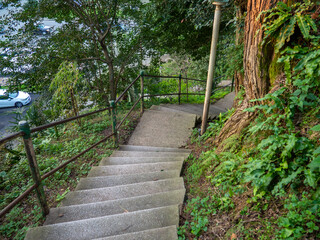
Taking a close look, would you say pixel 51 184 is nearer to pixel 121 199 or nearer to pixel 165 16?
pixel 121 199

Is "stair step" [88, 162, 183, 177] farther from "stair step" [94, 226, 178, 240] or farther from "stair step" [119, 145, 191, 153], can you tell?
"stair step" [94, 226, 178, 240]

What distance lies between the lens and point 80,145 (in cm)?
417

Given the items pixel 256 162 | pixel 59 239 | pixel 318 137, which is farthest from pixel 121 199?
pixel 318 137

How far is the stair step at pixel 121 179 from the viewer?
2.89 metres

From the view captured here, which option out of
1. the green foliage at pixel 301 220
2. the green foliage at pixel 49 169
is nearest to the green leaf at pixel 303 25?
the green foliage at pixel 301 220

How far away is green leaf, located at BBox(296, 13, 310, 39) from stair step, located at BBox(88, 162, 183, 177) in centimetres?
223

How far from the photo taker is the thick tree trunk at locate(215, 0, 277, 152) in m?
2.61

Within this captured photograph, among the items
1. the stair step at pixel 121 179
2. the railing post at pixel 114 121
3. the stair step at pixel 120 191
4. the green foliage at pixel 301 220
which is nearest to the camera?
the green foliage at pixel 301 220

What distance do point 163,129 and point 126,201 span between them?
8.71 feet

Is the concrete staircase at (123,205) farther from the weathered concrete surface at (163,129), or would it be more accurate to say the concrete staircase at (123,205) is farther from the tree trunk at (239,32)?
the tree trunk at (239,32)

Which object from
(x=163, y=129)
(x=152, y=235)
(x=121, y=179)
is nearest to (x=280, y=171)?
(x=152, y=235)

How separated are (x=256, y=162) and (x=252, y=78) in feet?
4.20

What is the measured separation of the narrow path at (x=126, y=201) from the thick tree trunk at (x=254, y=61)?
104 centimetres

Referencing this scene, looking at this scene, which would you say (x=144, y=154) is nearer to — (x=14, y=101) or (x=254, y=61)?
(x=254, y=61)
